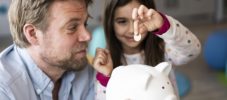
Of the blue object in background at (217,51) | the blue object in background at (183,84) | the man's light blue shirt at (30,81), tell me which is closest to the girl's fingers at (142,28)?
the man's light blue shirt at (30,81)

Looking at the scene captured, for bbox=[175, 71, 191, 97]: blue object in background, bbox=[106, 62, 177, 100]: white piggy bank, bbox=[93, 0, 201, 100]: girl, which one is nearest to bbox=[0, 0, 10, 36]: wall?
bbox=[175, 71, 191, 97]: blue object in background

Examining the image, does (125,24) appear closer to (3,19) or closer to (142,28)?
(142,28)

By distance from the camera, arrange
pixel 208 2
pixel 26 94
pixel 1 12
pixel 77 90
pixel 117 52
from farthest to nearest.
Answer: pixel 208 2 < pixel 1 12 < pixel 117 52 < pixel 77 90 < pixel 26 94

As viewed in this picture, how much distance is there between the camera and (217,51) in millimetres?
2623

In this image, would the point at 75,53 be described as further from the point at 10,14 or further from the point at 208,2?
the point at 208,2

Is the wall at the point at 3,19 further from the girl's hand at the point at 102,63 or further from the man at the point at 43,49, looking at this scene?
the girl's hand at the point at 102,63

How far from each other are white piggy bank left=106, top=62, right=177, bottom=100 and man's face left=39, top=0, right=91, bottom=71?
247mm

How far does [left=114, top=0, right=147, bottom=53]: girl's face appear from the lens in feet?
3.57

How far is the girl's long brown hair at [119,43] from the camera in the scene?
1105 mm

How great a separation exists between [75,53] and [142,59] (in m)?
0.26

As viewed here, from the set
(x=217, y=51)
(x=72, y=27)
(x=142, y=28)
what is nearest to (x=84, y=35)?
(x=72, y=27)

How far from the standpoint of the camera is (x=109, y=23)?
112cm

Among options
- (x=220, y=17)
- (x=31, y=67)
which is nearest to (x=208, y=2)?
(x=220, y=17)

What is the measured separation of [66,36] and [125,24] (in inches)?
8.5
